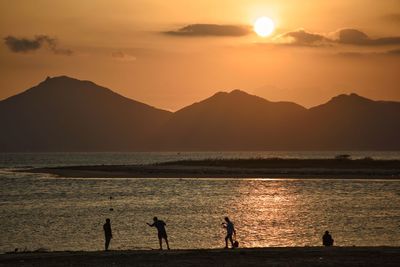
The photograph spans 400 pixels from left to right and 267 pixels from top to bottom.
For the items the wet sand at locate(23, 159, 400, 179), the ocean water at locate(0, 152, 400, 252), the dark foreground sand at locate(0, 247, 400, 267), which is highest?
the wet sand at locate(23, 159, 400, 179)

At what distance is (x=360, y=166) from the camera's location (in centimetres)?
11919

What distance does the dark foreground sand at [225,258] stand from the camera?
26422 millimetres

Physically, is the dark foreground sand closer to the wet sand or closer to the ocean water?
the ocean water

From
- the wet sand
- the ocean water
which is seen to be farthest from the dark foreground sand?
the wet sand

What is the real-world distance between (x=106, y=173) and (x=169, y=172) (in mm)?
9397

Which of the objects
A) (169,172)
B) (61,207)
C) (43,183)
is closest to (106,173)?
(169,172)

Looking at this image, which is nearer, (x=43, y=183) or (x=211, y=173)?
(x=43, y=183)

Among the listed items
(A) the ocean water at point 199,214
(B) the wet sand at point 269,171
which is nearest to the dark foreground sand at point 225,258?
(A) the ocean water at point 199,214

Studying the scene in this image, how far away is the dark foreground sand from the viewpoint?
26422 millimetres

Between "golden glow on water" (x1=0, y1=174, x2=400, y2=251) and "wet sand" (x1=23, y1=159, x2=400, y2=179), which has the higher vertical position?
"wet sand" (x1=23, y1=159, x2=400, y2=179)

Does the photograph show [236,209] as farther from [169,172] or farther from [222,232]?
[169,172]

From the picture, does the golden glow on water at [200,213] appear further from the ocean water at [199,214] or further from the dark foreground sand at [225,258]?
the dark foreground sand at [225,258]

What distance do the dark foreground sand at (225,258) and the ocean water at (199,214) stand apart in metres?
6.87

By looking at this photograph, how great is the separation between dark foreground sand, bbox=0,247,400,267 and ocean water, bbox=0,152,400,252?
6872 mm
